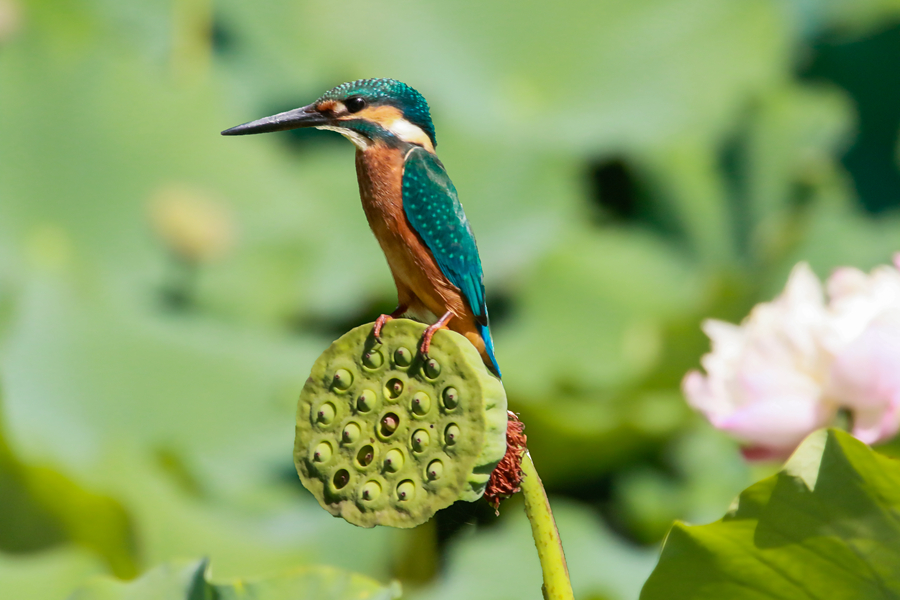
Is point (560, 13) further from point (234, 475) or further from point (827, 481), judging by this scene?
point (827, 481)

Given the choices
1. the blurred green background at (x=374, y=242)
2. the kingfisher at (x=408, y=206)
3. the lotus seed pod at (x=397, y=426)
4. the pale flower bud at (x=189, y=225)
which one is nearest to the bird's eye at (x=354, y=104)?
the kingfisher at (x=408, y=206)

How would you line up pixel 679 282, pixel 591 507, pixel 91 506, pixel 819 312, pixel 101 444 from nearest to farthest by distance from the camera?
1. pixel 819 312
2. pixel 91 506
3. pixel 101 444
4. pixel 591 507
5. pixel 679 282

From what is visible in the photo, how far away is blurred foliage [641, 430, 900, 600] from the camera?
0.63 m

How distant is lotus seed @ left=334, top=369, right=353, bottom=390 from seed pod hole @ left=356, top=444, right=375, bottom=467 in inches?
1.6

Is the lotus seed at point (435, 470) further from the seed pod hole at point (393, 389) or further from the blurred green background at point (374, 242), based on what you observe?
the blurred green background at point (374, 242)

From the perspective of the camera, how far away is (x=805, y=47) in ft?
8.73

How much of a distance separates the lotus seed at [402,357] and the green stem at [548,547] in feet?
0.34

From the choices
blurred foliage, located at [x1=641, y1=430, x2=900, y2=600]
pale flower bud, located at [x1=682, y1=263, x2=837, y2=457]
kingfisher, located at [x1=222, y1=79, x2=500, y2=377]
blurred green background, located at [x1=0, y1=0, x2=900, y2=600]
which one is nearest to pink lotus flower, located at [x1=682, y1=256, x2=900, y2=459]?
pale flower bud, located at [x1=682, y1=263, x2=837, y2=457]

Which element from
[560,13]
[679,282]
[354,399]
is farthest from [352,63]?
[354,399]

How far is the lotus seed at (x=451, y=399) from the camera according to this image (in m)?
0.52

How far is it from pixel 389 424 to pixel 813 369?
42 centimetres

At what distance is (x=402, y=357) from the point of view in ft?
1.79

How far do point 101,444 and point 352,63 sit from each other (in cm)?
121

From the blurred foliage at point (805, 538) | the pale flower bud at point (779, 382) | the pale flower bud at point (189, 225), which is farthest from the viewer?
the pale flower bud at point (189, 225)
